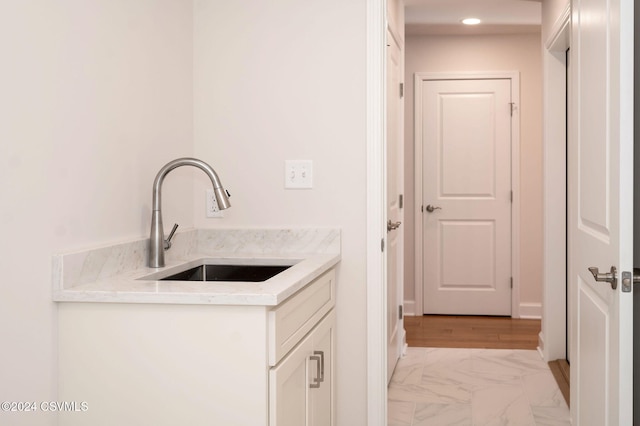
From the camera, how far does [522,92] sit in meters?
5.61

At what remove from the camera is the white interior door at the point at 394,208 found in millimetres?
3672

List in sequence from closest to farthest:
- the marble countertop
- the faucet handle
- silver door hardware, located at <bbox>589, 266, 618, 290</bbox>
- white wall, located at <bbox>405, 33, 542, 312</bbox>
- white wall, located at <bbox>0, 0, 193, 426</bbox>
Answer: white wall, located at <bbox>0, 0, 193, 426</bbox>
the marble countertop
silver door hardware, located at <bbox>589, 266, 618, 290</bbox>
the faucet handle
white wall, located at <bbox>405, 33, 542, 312</bbox>

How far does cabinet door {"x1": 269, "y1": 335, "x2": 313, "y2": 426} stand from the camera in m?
1.73

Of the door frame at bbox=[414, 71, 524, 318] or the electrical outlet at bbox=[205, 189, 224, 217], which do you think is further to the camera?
the door frame at bbox=[414, 71, 524, 318]

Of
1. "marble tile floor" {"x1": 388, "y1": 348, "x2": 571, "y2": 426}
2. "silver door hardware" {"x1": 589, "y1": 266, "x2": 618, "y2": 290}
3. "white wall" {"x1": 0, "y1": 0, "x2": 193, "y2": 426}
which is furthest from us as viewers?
"marble tile floor" {"x1": 388, "y1": 348, "x2": 571, "y2": 426}

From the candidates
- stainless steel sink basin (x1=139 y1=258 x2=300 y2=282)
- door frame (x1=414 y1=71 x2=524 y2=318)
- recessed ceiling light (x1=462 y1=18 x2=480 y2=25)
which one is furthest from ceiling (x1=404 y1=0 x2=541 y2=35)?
stainless steel sink basin (x1=139 y1=258 x2=300 y2=282)

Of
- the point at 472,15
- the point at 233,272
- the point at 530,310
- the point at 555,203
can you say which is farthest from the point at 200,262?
the point at 530,310

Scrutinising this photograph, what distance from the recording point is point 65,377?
5.83ft

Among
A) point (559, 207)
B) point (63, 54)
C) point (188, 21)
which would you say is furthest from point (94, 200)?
point (559, 207)

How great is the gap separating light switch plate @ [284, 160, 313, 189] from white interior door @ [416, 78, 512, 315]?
3.22 meters

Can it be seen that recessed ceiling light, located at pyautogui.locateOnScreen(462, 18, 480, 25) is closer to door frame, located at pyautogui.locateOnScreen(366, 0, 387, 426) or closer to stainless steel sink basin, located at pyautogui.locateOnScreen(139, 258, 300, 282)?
door frame, located at pyautogui.locateOnScreen(366, 0, 387, 426)

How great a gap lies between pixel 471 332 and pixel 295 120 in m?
3.03

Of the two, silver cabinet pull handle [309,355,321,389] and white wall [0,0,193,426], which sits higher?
white wall [0,0,193,426]

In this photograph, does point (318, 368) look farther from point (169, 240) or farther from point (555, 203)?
point (555, 203)
